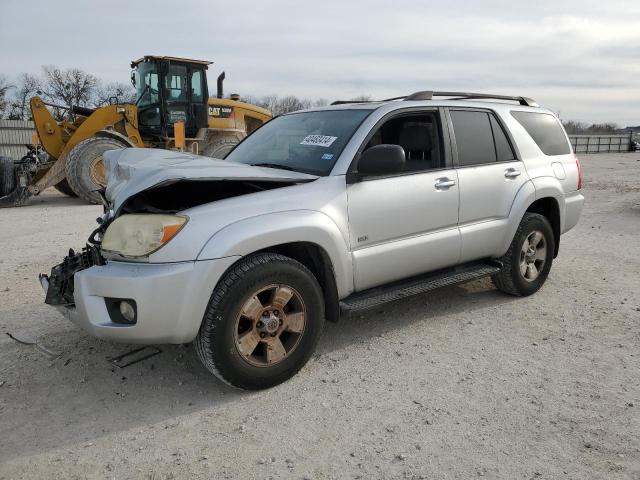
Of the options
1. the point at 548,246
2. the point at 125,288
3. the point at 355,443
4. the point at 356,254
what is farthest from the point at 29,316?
the point at 548,246

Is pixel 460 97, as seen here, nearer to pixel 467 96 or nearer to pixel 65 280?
pixel 467 96

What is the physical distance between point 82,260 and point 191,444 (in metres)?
1.47

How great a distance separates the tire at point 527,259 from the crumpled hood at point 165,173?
7.35 ft

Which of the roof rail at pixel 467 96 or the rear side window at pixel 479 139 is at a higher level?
the roof rail at pixel 467 96

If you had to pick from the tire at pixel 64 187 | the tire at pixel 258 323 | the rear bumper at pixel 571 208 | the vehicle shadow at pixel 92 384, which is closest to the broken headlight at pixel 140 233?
the tire at pixel 258 323

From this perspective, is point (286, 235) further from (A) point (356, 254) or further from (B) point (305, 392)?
(B) point (305, 392)

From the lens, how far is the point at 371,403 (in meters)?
3.17

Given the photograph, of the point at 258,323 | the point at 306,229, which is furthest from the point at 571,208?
the point at 258,323

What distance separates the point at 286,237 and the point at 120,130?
424 inches

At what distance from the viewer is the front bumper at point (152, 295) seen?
290 cm

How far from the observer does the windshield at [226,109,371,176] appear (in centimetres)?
382

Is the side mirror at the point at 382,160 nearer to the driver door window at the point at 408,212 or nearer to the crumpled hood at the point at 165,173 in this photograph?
the driver door window at the point at 408,212

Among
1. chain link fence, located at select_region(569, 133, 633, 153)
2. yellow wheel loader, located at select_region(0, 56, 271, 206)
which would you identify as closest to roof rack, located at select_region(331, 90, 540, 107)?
yellow wheel loader, located at select_region(0, 56, 271, 206)

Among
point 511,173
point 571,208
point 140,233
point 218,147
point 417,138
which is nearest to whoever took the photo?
point 140,233
